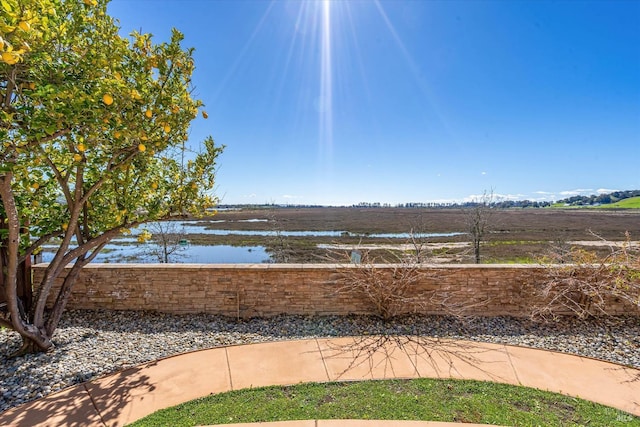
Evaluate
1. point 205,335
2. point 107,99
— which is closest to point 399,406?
point 205,335

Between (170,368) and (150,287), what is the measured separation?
6.88ft

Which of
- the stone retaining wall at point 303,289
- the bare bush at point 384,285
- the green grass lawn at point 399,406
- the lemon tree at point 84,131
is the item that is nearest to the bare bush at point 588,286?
the stone retaining wall at point 303,289

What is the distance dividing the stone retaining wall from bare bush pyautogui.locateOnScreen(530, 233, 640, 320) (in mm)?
155

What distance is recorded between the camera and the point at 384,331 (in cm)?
457

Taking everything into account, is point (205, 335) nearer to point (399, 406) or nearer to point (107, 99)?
point (399, 406)

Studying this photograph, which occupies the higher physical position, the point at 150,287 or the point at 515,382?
the point at 150,287

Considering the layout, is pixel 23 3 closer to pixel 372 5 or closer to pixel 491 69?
pixel 372 5

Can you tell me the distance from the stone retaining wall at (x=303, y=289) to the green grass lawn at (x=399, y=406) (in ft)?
6.59

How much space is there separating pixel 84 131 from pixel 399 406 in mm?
3957

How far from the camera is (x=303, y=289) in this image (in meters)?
5.11

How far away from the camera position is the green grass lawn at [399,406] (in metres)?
2.55

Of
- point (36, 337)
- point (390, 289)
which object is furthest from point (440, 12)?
point (36, 337)

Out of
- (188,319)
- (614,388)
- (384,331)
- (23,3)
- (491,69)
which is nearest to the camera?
(23,3)

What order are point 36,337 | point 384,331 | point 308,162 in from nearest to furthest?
point 36,337 < point 384,331 < point 308,162
